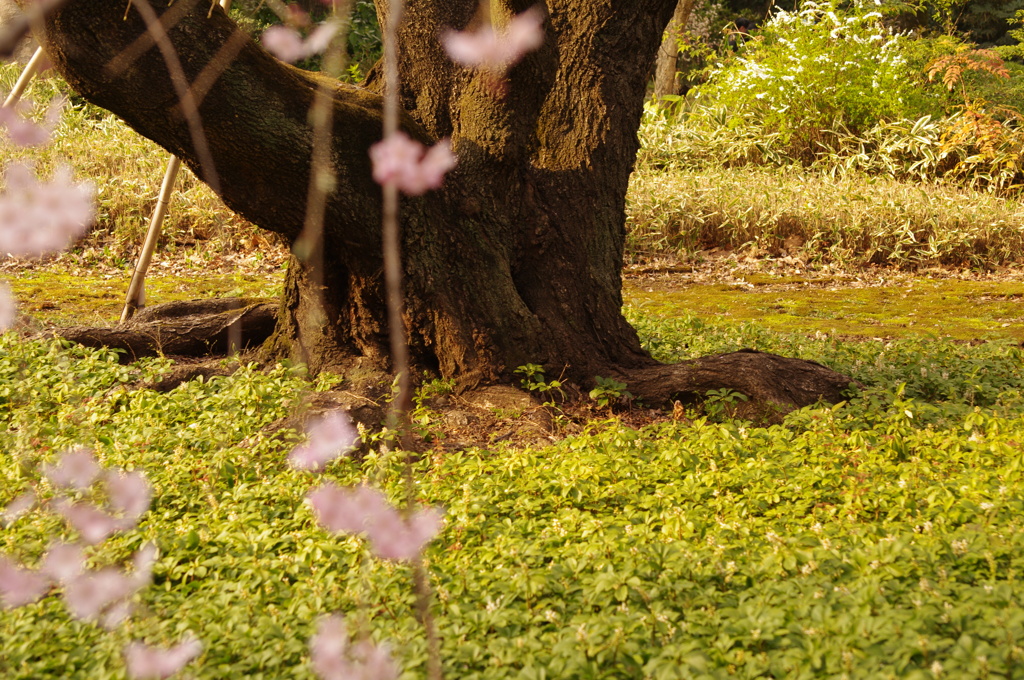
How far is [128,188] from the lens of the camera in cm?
898

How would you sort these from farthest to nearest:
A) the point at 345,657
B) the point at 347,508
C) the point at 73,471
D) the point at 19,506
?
the point at 73,471, the point at 19,506, the point at 347,508, the point at 345,657

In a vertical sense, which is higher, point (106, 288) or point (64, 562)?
point (106, 288)

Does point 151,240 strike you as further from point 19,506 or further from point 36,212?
point 36,212

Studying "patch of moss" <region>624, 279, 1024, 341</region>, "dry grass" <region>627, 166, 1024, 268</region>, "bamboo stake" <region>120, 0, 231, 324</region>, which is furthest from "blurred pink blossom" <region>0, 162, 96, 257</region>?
"dry grass" <region>627, 166, 1024, 268</region>

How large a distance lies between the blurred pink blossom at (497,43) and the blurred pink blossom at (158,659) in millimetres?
2802

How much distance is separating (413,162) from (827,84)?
8789 millimetres

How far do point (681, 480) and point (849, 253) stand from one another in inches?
232

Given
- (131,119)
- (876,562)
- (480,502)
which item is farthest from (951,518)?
(131,119)

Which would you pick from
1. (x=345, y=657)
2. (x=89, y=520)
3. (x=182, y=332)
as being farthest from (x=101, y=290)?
(x=345, y=657)

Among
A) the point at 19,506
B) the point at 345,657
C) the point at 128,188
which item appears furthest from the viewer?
the point at 128,188

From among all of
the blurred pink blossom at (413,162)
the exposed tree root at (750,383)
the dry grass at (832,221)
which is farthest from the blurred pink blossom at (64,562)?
the dry grass at (832,221)

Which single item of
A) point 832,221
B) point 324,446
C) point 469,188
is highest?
point 469,188

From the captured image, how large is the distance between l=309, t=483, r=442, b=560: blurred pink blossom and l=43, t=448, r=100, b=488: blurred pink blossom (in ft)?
2.64

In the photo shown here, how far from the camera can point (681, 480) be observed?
10.2 feet
